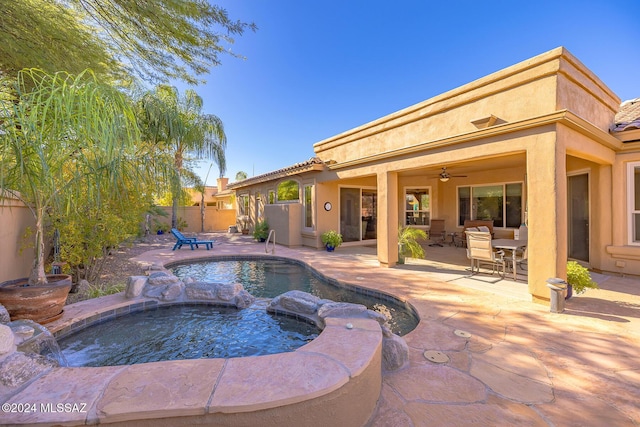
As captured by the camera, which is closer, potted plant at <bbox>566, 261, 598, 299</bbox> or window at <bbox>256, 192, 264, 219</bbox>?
potted plant at <bbox>566, 261, 598, 299</bbox>

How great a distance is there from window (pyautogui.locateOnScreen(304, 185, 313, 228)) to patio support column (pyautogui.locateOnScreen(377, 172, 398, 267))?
451cm

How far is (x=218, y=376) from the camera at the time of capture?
2.11 meters

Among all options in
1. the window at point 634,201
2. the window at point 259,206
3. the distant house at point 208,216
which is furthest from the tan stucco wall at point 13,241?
the distant house at point 208,216

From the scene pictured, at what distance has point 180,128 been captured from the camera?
571 inches

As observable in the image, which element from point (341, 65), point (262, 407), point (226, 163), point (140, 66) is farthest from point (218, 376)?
point (226, 163)

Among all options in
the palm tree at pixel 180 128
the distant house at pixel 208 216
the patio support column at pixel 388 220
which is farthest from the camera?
the distant house at pixel 208 216

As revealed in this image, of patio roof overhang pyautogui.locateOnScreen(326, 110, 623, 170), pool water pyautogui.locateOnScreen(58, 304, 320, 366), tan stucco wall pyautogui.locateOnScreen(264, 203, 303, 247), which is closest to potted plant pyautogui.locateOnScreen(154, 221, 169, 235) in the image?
tan stucco wall pyautogui.locateOnScreen(264, 203, 303, 247)

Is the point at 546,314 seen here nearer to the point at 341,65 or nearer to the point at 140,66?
the point at 140,66

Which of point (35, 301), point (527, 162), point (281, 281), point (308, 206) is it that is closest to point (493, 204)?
point (527, 162)

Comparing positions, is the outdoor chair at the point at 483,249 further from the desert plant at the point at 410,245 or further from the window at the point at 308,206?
the window at the point at 308,206

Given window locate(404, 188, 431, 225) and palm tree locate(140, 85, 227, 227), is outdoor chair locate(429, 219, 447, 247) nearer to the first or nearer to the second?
window locate(404, 188, 431, 225)

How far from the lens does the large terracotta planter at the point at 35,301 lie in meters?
3.50

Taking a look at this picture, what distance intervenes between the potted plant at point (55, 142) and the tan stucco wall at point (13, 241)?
4.22 ft

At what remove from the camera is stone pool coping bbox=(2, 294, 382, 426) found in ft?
5.71
